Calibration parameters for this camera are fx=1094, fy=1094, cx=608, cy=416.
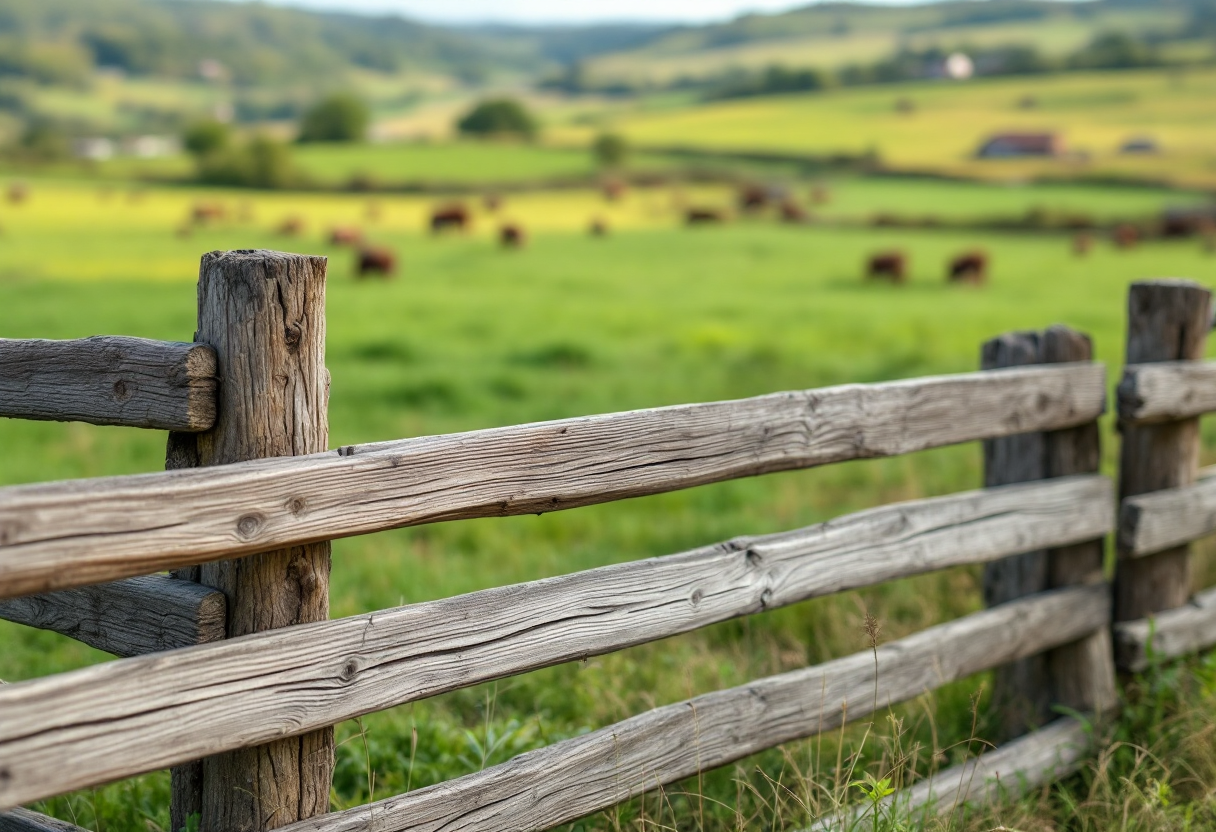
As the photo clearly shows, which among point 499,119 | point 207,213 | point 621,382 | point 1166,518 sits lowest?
point 621,382

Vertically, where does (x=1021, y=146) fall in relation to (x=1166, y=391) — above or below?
above

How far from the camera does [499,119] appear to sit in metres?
90.8

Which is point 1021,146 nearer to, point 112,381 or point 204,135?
point 204,135

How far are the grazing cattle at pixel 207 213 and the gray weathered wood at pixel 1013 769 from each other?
119ft

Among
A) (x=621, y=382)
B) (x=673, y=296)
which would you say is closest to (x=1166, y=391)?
(x=621, y=382)

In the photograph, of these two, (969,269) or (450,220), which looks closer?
(969,269)

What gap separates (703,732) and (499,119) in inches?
3606

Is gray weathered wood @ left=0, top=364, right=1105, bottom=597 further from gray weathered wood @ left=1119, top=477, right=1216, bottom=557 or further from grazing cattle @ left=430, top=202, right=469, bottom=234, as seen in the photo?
grazing cattle @ left=430, top=202, right=469, bottom=234

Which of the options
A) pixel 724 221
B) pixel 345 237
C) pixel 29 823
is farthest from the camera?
pixel 724 221

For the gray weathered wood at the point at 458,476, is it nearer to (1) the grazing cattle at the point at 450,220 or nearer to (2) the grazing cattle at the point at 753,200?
(1) the grazing cattle at the point at 450,220

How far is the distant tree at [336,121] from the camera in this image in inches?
3374

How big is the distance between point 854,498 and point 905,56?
360ft

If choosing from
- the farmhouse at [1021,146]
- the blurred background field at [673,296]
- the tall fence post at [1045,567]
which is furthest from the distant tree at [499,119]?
the tall fence post at [1045,567]

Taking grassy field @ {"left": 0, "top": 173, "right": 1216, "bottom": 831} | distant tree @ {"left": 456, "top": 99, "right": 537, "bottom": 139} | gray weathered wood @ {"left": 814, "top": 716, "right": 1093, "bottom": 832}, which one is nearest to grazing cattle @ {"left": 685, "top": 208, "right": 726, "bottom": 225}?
grassy field @ {"left": 0, "top": 173, "right": 1216, "bottom": 831}
